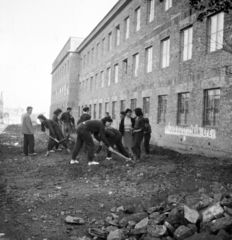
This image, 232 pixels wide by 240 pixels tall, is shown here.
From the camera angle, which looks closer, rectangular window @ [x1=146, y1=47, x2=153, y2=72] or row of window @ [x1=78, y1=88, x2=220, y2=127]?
row of window @ [x1=78, y1=88, x2=220, y2=127]

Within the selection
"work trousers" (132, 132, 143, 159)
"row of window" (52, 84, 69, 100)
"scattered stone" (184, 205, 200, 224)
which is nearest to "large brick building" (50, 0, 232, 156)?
"work trousers" (132, 132, 143, 159)

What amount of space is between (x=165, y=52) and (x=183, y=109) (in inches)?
144

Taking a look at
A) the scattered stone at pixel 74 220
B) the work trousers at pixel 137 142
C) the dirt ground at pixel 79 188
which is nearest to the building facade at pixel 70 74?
the dirt ground at pixel 79 188

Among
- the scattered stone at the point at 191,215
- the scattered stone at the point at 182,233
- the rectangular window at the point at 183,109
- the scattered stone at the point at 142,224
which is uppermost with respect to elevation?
the rectangular window at the point at 183,109

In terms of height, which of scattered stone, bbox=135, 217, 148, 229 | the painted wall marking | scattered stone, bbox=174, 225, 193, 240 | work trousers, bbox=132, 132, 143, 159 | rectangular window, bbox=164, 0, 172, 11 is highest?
rectangular window, bbox=164, 0, 172, 11

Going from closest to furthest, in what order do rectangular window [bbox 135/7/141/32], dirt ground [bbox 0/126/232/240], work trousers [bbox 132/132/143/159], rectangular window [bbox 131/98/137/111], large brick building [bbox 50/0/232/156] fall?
1. dirt ground [bbox 0/126/232/240]
2. work trousers [bbox 132/132/143/159]
3. large brick building [bbox 50/0/232/156]
4. rectangular window [bbox 131/98/137/111]
5. rectangular window [bbox 135/7/141/32]

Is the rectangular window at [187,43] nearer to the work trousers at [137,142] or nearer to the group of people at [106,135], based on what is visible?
the group of people at [106,135]

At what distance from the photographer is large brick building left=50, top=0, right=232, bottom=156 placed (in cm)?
1186

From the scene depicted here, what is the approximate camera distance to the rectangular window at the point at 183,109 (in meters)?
14.0

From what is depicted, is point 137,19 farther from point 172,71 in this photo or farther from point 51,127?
point 51,127

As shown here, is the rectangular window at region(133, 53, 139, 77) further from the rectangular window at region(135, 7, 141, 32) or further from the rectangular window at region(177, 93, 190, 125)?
the rectangular window at region(177, 93, 190, 125)

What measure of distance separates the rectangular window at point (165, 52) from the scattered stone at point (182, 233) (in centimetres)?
1249

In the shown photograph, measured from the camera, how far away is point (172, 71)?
1518 centimetres

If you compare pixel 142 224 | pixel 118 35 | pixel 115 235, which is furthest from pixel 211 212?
pixel 118 35
